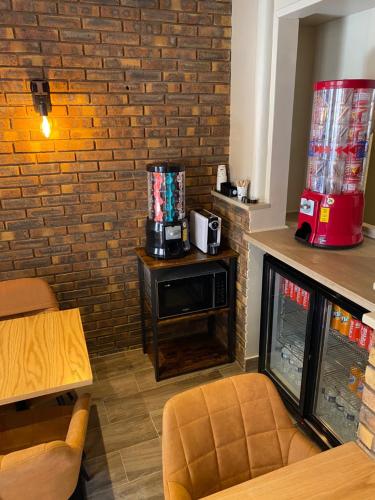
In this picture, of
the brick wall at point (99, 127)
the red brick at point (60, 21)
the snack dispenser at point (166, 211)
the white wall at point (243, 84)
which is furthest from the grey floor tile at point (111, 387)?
the red brick at point (60, 21)

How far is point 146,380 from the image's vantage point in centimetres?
269

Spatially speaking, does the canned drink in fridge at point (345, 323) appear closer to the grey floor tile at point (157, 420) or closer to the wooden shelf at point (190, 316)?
the wooden shelf at point (190, 316)

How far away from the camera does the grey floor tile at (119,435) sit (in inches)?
84.6

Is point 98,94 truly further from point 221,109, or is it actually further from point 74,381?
point 74,381

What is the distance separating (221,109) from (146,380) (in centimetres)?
197

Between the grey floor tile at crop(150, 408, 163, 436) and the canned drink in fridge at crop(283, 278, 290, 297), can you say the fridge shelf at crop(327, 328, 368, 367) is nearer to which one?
the canned drink in fridge at crop(283, 278, 290, 297)

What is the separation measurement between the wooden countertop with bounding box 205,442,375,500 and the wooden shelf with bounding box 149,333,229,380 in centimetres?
167

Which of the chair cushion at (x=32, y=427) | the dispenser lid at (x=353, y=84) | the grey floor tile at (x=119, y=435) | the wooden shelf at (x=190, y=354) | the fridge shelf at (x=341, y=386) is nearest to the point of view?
the chair cushion at (x=32, y=427)

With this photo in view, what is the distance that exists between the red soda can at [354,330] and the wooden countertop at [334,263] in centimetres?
26

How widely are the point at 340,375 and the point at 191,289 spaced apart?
3.35 feet

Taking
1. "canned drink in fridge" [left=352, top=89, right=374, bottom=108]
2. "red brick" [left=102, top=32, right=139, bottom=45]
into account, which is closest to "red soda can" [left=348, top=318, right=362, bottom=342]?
"canned drink in fridge" [left=352, top=89, right=374, bottom=108]

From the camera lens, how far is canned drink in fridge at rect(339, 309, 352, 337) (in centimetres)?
189

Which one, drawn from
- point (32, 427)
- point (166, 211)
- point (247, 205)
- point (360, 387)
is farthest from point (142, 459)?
point (247, 205)

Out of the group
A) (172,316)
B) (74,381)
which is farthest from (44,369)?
(172,316)
